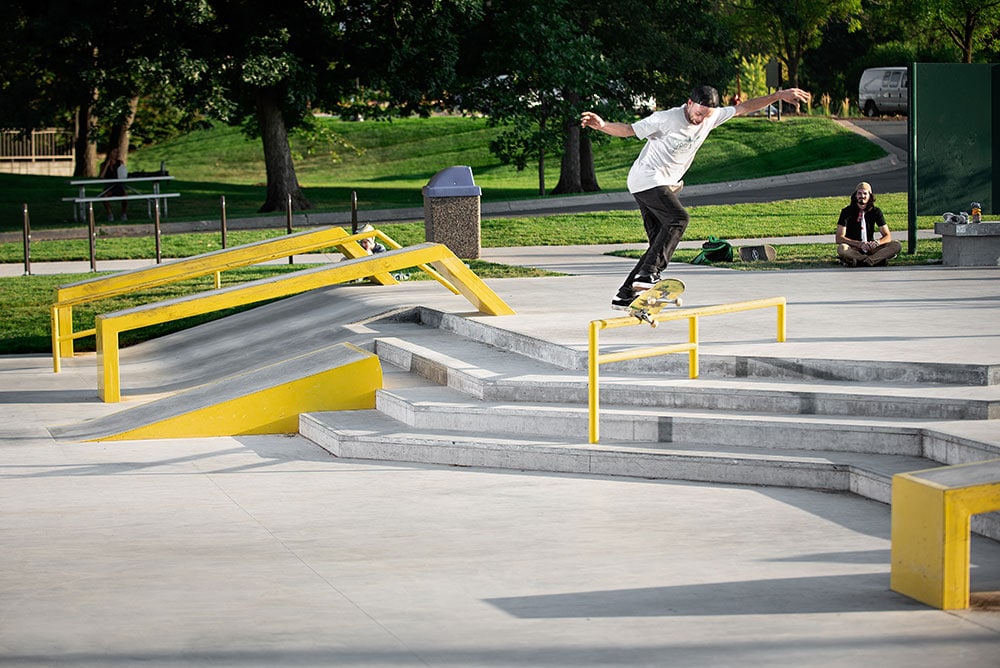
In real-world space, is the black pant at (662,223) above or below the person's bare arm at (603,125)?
below

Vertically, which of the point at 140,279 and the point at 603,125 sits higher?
the point at 603,125

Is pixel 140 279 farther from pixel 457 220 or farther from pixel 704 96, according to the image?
pixel 457 220

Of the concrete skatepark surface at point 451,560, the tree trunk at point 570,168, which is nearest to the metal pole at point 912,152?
the concrete skatepark surface at point 451,560

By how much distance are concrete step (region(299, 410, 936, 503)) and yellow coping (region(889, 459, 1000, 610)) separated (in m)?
1.68

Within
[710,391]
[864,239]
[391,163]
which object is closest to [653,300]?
[710,391]

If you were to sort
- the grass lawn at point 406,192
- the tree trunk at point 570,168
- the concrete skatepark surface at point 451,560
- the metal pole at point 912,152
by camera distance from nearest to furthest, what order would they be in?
1. the concrete skatepark surface at point 451,560
2. the grass lawn at point 406,192
3. the metal pole at point 912,152
4. the tree trunk at point 570,168

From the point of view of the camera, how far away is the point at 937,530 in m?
5.95

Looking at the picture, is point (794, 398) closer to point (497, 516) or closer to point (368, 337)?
point (497, 516)

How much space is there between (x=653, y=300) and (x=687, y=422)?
1.03 metres

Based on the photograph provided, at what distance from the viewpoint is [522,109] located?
111 ft

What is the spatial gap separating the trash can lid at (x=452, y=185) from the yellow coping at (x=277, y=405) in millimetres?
8140

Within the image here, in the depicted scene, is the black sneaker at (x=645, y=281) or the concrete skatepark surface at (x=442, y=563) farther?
the black sneaker at (x=645, y=281)

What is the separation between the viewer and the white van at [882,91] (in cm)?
4878

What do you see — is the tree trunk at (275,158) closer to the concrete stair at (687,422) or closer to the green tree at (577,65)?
the green tree at (577,65)
